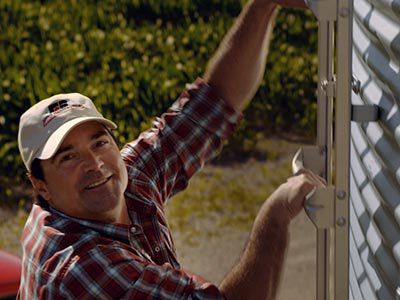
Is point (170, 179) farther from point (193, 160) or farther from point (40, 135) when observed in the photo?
point (40, 135)

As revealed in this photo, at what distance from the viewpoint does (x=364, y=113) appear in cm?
280

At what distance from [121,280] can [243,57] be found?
1.04m

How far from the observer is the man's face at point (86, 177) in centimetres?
313

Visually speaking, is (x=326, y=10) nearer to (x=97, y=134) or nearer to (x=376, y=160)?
(x=376, y=160)

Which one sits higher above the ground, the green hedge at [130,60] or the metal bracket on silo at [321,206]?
the metal bracket on silo at [321,206]

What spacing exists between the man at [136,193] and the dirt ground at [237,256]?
2.47m

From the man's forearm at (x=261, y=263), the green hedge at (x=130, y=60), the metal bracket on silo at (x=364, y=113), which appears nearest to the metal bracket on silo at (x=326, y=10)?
the metal bracket on silo at (x=364, y=113)

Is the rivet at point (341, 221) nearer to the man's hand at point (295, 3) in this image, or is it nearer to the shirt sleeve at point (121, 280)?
the shirt sleeve at point (121, 280)

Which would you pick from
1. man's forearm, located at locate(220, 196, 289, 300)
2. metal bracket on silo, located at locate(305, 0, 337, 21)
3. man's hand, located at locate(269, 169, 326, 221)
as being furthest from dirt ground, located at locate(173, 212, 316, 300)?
metal bracket on silo, located at locate(305, 0, 337, 21)

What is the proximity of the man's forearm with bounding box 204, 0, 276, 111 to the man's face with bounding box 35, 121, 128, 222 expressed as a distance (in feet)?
1.92

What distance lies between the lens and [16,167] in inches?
296

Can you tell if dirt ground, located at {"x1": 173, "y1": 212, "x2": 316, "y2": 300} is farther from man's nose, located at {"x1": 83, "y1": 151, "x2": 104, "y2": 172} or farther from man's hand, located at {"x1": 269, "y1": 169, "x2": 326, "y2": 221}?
man's hand, located at {"x1": 269, "y1": 169, "x2": 326, "y2": 221}

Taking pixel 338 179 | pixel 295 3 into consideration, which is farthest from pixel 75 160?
pixel 338 179

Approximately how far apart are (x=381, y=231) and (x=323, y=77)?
1.48 ft
